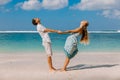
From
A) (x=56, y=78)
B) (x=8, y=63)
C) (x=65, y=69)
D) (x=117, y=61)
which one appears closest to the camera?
(x=56, y=78)

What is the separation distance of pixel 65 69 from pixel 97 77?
119cm

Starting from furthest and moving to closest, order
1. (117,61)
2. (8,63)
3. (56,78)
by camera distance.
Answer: (117,61), (8,63), (56,78)

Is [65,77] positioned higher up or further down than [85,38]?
further down

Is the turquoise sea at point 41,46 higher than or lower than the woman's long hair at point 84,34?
lower

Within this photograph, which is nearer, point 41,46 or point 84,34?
point 84,34

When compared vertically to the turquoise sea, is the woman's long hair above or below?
above

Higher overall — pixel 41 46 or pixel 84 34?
pixel 84 34

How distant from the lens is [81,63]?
13.6 m

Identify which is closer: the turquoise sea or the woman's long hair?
the woman's long hair

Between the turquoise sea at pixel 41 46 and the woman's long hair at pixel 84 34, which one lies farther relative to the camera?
the turquoise sea at pixel 41 46

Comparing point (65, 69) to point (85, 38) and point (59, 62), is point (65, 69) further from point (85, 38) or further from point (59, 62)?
point (59, 62)

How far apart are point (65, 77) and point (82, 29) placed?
1.51 m

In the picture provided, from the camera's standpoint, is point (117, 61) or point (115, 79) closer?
point (115, 79)

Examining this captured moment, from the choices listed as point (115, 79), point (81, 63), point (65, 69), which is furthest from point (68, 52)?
point (81, 63)
